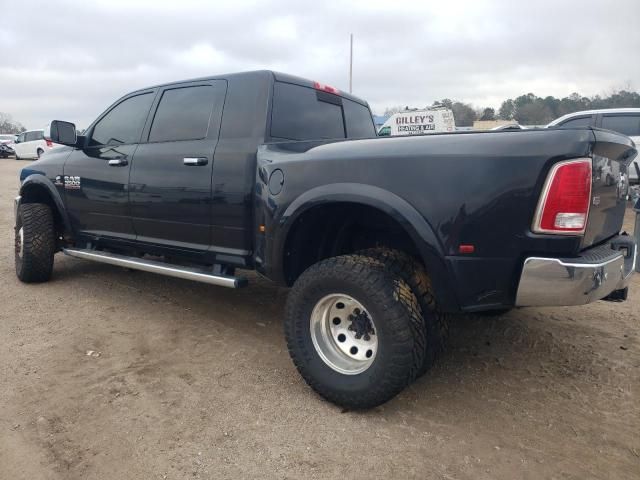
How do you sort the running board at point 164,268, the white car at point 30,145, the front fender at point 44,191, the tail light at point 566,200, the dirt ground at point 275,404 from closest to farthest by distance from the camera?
the tail light at point 566,200 < the dirt ground at point 275,404 < the running board at point 164,268 < the front fender at point 44,191 < the white car at point 30,145

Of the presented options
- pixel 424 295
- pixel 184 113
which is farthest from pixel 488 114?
pixel 424 295

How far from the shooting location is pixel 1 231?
7992 millimetres

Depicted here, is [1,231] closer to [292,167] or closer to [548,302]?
[292,167]

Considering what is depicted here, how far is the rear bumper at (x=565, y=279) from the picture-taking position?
2.16m

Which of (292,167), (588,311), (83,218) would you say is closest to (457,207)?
(292,167)

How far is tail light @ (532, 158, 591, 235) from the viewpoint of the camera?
213 centimetres

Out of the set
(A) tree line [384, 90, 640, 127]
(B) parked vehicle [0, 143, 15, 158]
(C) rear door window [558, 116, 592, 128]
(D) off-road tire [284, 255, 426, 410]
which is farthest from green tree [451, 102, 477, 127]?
(D) off-road tire [284, 255, 426, 410]

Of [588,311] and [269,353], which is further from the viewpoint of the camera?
[588,311]

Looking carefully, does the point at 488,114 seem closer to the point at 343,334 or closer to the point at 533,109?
the point at 533,109

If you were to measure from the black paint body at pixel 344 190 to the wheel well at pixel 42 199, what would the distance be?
2.60ft

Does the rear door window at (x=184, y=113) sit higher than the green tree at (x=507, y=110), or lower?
lower

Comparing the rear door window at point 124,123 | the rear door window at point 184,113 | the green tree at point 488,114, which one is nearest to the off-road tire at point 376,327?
the rear door window at point 184,113

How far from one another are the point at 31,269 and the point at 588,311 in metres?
5.08

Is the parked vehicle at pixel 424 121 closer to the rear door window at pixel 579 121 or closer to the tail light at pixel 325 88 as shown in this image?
the rear door window at pixel 579 121
